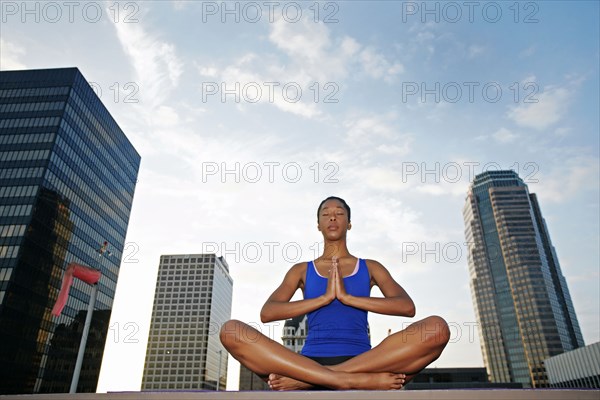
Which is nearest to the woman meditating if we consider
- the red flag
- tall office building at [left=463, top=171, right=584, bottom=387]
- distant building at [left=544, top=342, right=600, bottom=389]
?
the red flag

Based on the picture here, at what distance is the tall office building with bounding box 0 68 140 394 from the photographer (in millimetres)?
53250

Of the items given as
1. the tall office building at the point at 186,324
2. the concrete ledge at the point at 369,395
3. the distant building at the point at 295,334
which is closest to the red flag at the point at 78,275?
the concrete ledge at the point at 369,395

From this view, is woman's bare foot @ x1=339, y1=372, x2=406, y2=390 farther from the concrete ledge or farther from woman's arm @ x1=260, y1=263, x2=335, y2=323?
the concrete ledge

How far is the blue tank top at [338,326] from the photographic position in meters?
4.28

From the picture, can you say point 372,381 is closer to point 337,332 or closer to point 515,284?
point 337,332

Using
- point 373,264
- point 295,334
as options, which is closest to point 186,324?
point 295,334

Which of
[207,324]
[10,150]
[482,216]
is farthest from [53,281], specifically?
[482,216]

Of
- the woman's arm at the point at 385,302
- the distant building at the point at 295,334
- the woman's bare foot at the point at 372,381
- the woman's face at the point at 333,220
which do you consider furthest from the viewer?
the distant building at the point at 295,334

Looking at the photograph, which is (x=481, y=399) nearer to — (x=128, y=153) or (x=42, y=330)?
(x=42, y=330)

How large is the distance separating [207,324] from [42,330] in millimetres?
117115

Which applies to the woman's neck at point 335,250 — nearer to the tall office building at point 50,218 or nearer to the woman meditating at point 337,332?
the woman meditating at point 337,332

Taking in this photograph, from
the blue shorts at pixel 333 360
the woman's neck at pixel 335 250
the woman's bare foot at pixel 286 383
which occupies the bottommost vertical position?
the woman's bare foot at pixel 286 383

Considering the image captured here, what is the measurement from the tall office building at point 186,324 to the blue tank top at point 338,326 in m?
172

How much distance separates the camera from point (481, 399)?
215 cm
